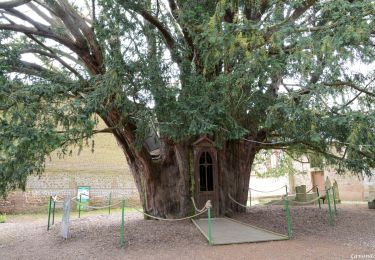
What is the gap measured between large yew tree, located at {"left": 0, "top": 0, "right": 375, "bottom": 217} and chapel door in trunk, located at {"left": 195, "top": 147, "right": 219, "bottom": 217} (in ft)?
1.28

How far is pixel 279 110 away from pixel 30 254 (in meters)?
6.89

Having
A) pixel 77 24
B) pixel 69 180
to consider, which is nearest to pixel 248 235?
pixel 77 24

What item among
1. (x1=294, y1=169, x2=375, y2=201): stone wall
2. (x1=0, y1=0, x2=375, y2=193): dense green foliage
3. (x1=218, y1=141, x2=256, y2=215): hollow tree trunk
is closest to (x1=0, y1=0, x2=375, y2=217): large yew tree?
(x1=0, y1=0, x2=375, y2=193): dense green foliage

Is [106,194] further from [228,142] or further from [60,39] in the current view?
[60,39]

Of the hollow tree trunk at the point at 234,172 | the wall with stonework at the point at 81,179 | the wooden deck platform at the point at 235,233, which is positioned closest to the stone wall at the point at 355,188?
the hollow tree trunk at the point at 234,172

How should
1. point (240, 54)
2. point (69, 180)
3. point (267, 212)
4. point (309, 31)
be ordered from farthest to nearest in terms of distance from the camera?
point (69, 180) < point (267, 212) < point (240, 54) < point (309, 31)

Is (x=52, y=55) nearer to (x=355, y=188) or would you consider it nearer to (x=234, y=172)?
(x=234, y=172)

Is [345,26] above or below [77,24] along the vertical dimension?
below

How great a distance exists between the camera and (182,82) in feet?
28.6

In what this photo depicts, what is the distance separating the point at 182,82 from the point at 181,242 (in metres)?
4.11

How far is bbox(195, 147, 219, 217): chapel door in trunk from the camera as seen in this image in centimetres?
1165

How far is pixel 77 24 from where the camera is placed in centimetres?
935

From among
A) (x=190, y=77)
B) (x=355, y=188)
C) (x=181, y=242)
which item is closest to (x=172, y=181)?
(x=181, y=242)

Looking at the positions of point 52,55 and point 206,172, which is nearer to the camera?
point 52,55
